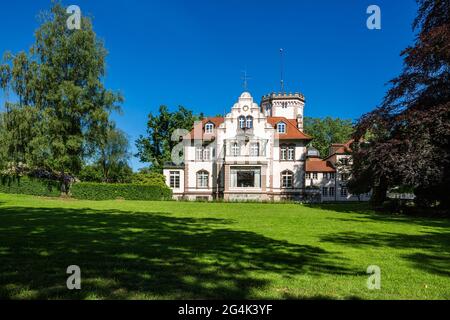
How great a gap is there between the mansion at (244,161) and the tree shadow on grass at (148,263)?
107ft

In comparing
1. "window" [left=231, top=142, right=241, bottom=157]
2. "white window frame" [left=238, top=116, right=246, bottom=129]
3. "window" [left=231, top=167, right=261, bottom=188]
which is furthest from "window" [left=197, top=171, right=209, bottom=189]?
"white window frame" [left=238, top=116, right=246, bottom=129]

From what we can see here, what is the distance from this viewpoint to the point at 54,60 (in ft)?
116

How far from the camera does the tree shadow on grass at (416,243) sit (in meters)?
7.46

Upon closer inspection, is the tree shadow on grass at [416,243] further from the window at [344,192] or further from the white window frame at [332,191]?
the window at [344,192]

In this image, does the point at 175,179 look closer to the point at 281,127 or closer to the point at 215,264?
the point at 281,127

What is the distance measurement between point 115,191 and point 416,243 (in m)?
32.6

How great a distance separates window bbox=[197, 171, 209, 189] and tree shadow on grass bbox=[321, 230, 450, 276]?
3574cm

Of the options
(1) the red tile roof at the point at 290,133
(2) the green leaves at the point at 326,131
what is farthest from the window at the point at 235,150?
(2) the green leaves at the point at 326,131

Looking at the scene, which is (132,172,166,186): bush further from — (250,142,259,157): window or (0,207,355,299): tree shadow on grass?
(0,207,355,299): tree shadow on grass

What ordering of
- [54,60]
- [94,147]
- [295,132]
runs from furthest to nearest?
1. [295,132]
2. [94,147]
3. [54,60]

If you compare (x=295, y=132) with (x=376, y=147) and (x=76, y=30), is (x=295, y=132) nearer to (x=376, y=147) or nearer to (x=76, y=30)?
(x=376, y=147)

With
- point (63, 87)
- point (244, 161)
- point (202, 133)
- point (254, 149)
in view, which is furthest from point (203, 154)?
point (63, 87)
